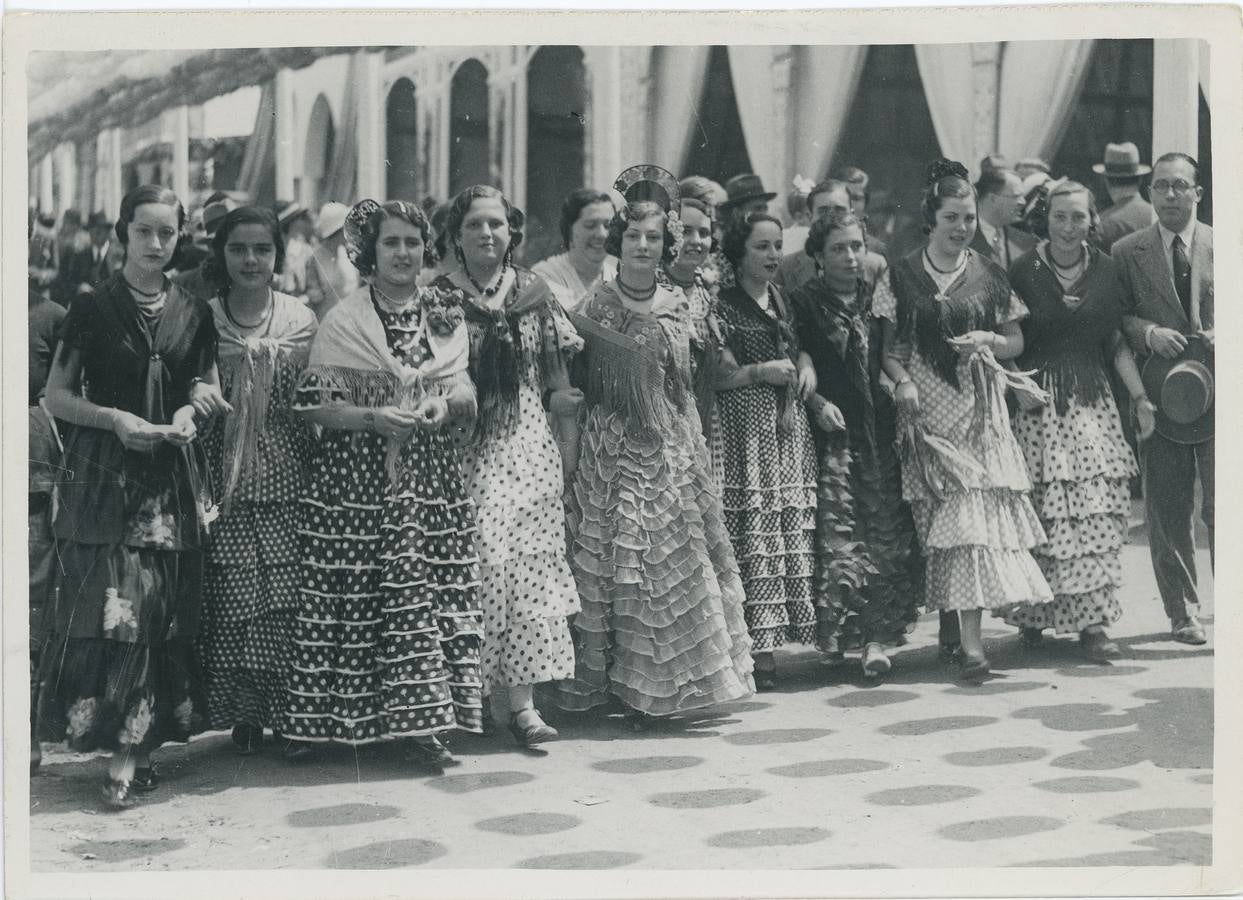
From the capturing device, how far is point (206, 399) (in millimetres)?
5715

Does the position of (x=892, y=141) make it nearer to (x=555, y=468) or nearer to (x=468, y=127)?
(x=468, y=127)

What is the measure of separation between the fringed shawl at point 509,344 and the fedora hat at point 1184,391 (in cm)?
213

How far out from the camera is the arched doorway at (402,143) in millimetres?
5871

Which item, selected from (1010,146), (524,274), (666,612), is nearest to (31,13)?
(524,274)

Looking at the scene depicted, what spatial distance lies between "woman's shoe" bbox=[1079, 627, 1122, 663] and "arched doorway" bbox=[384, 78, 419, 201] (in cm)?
285

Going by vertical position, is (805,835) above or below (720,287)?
below

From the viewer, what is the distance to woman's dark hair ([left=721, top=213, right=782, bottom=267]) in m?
6.23

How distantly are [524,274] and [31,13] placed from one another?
183 centimetres

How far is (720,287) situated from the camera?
6.32 meters

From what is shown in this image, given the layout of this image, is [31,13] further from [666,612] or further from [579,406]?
[666,612]

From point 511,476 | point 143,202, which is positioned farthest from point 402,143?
point 511,476

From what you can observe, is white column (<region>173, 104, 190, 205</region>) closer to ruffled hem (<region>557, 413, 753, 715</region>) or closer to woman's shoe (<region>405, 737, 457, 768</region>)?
ruffled hem (<region>557, 413, 753, 715</region>)

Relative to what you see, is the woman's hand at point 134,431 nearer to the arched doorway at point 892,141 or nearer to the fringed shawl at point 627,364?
the fringed shawl at point 627,364

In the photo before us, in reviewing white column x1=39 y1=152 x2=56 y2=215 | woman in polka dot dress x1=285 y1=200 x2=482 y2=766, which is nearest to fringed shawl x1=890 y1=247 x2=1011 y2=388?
woman in polka dot dress x1=285 y1=200 x2=482 y2=766
